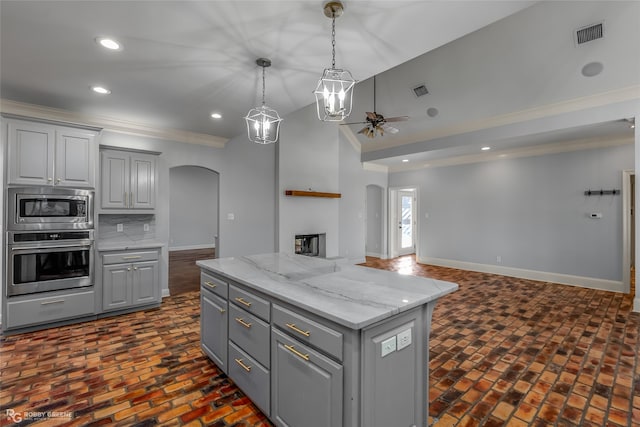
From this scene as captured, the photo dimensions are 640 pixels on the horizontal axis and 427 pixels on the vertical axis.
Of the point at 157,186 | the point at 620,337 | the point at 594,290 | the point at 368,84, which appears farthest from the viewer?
the point at 368,84

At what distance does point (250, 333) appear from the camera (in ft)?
6.52

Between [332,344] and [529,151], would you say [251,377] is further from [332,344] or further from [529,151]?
[529,151]

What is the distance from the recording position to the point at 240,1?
6.17ft

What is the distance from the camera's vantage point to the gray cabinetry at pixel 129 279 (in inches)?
146

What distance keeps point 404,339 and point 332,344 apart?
41 cm

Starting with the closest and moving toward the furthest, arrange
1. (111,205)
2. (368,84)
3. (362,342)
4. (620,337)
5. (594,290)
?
(362,342) < (620,337) < (111,205) < (594,290) < (368,84)

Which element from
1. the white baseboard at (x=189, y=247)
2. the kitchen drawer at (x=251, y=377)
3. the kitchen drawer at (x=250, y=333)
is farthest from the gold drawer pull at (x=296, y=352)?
the white baseboard at (x=189, y=247)

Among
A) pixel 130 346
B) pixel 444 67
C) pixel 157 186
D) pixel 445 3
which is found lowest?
pixel 130 346

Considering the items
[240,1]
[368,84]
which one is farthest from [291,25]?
[368,84]

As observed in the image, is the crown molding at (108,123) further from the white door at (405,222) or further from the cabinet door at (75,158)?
the white door at (405,222)

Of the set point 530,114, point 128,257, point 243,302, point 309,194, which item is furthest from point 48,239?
point 530,114

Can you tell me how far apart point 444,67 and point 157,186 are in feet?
15.6

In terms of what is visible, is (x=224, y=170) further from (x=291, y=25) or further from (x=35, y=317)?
(x=291, y=25)

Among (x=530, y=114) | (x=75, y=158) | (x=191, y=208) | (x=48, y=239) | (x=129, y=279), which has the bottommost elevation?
(x=129, y=279)
